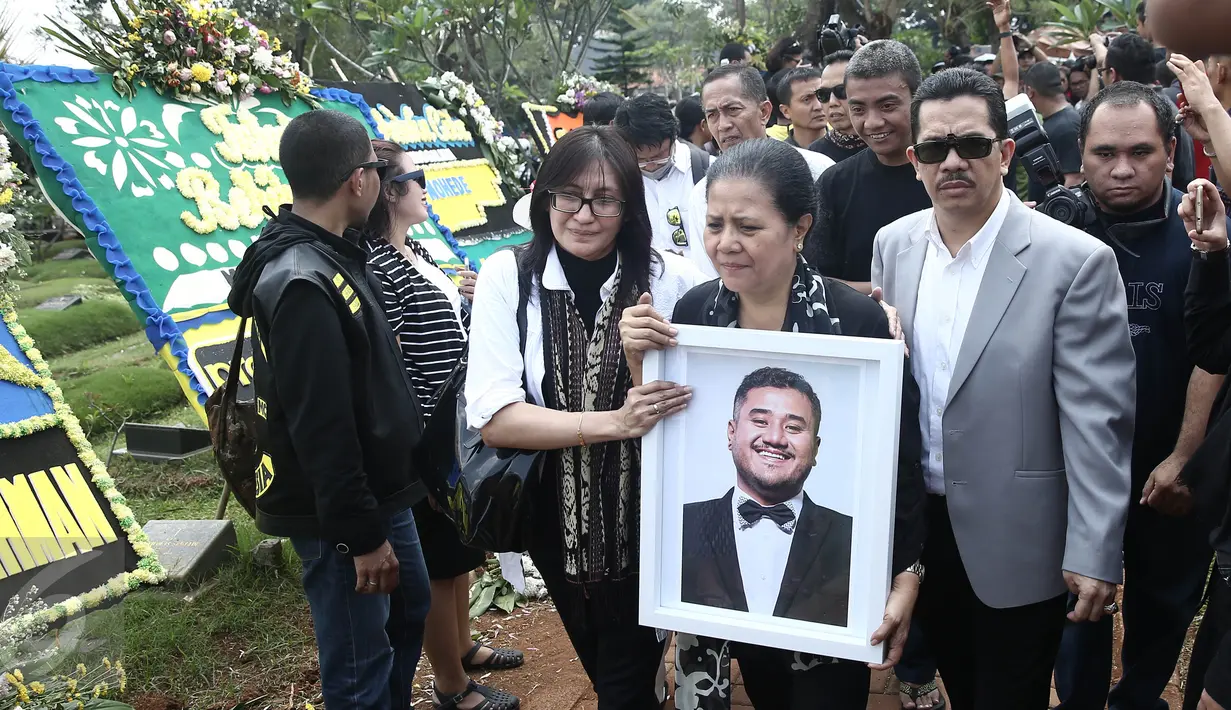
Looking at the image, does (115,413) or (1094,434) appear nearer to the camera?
(1094,434)

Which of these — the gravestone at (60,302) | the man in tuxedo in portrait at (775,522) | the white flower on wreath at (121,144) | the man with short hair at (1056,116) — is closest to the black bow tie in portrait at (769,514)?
the man in tuxedo in portrait at (775,522)

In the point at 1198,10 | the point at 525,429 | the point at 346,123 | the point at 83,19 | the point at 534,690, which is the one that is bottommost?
the point at 534,690

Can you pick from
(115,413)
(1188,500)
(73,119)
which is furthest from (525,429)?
Result: (115,413)

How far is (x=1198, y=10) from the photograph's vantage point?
2039 millimetres

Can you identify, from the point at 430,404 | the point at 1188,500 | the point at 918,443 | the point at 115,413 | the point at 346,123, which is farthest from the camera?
the point at 115,413

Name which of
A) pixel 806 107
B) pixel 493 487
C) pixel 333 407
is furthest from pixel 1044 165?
pixel 806 107

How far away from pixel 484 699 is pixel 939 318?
209cm

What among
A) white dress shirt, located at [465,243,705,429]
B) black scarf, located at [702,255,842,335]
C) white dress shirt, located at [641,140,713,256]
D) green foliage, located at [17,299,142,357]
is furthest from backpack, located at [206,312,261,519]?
green foliage, located at [17,299,142,357]

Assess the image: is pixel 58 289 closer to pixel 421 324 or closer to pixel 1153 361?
pixel 421 324

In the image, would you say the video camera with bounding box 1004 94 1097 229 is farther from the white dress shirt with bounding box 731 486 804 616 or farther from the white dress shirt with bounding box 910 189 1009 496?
the white dress shirt with bounding box 731 486 804 616

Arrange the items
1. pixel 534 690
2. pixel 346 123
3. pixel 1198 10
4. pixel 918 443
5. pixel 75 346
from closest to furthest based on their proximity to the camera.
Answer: pixel 918 443 < pixel 1198 10 < pixel 346 123 < pixel 534 690 < pixel 75 346

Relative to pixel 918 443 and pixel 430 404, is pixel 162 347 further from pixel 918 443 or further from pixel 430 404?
pixel 918 443

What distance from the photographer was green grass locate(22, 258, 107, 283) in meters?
13.0

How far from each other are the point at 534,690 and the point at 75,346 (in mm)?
8122
